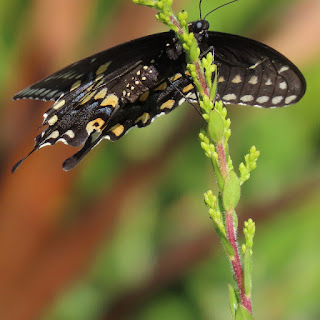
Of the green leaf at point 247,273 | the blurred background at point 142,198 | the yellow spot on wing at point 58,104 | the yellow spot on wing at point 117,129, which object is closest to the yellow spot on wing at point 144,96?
the yellow spot on wing at point 117,129

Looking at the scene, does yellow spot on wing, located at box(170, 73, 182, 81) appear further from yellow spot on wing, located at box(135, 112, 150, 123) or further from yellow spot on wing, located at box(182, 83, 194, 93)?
yellow spot on wing, located at box(135, 112, 150, 123)

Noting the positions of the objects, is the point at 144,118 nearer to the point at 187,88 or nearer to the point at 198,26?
the point at 187,88

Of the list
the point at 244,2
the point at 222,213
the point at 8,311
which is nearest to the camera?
the point at 222,213

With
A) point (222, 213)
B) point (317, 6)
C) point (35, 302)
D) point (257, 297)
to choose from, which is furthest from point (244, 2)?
point (222, 213)

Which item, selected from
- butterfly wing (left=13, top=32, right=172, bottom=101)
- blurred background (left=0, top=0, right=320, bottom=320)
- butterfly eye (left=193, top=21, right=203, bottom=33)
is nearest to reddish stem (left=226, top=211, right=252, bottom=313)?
butterfly eye (left=193, top=21, right=203, bottom=33)

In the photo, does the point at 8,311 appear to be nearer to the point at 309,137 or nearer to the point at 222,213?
the point at 309,137

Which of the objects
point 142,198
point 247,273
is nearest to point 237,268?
point 247,273

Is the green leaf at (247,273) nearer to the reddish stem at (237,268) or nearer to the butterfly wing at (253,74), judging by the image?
the reddish stem at (237,268)
